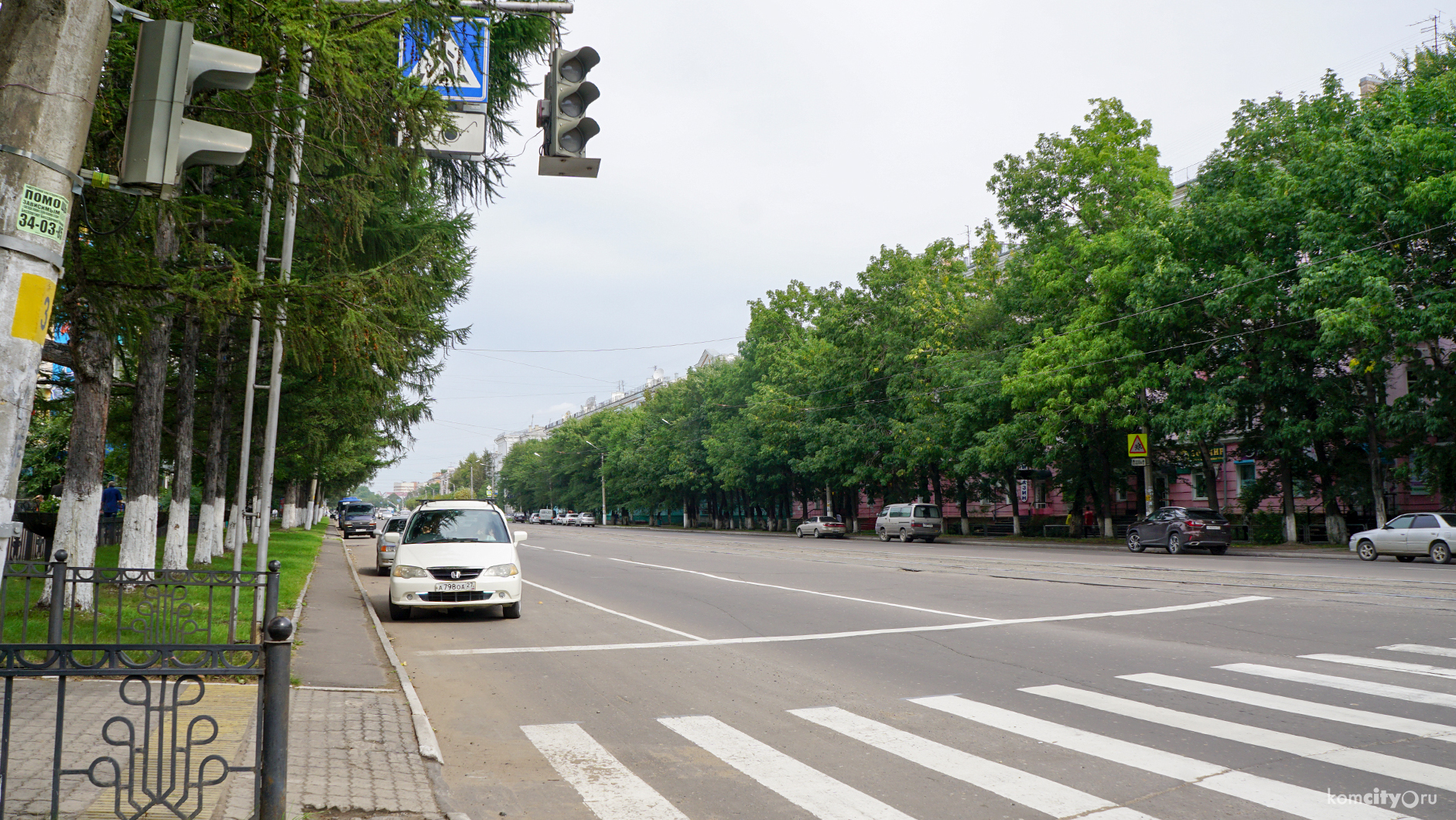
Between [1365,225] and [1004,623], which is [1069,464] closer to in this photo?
[1365,225]

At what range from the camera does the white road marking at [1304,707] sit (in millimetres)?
6340

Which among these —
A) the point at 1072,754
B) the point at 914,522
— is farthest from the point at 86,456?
the point at 914,522

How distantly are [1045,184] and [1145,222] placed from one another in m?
6.45

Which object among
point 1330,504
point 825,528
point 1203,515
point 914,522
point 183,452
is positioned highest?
point 183,452

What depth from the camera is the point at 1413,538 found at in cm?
2303

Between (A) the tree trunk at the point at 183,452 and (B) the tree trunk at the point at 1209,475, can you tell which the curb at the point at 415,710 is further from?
(B) the tree trunk at the point at 1209,475

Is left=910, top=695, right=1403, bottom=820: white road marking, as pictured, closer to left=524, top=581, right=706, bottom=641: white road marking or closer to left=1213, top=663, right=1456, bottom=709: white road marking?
left=1213, top=663, right=1456, bottom=709: white road marking

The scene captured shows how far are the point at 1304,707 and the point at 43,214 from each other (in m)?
8.12

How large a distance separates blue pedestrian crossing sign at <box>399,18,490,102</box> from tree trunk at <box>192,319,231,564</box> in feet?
40.7

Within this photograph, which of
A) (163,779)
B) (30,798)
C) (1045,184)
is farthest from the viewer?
(1045,184)

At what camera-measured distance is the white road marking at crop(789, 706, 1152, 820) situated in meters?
4.88

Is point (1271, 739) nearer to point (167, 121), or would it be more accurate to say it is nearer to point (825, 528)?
point (167, 121)

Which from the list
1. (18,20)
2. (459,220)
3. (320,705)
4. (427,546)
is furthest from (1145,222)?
(18,20)

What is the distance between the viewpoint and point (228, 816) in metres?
4.49
